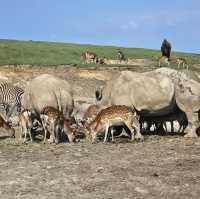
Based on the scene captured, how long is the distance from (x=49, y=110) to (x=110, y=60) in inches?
1381

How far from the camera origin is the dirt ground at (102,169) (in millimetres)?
11062

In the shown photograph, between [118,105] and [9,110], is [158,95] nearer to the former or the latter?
[118,105]

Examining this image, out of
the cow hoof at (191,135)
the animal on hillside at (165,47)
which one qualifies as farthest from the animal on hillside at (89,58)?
the cow hoof at (191,135)

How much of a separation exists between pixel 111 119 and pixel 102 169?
4.56 metres

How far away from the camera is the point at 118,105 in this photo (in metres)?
17.9

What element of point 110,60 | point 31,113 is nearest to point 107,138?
point 31,113

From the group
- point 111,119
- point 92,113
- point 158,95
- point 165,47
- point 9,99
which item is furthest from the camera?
point 165,47

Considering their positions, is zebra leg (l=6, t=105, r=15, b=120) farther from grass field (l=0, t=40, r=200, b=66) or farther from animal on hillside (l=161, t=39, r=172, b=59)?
animal on hillside (l=161, t=39, r=172, b=59)

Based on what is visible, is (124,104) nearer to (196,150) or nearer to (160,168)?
(196,150)

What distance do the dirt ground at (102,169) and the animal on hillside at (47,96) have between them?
205 centimetres

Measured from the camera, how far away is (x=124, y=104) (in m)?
19.0

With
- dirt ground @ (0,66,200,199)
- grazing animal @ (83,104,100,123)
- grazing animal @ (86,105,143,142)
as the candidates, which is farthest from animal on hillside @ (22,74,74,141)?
grazing animal @ (86,105,143,142)

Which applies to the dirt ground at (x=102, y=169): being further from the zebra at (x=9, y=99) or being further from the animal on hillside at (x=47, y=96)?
the zebra at (x=9, y=99)

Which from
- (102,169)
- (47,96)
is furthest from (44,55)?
(102,169)
